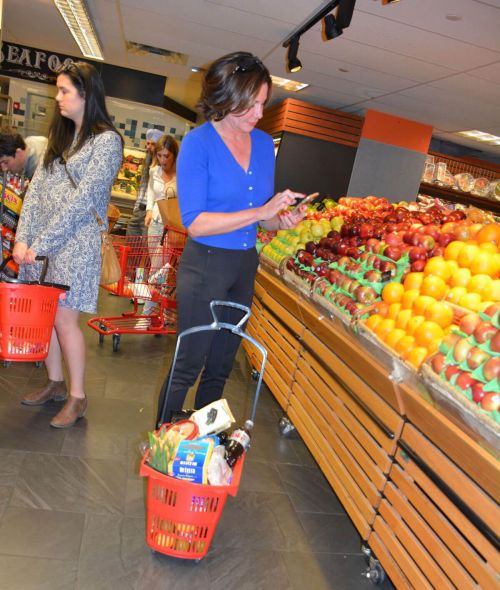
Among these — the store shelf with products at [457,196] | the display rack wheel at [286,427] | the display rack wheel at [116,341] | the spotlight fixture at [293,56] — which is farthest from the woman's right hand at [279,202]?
the store shelf with products at [457,196]

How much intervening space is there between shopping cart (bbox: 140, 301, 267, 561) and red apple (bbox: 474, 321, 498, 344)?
0.78m

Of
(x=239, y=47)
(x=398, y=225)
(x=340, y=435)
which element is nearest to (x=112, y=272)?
(x=340, y=435)

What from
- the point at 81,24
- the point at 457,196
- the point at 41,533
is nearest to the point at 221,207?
the point at 41,533

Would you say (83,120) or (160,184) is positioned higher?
(83,120)

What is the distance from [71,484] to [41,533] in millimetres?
378

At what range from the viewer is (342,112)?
9.13 meters

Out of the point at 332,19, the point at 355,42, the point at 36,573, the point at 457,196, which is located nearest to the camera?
the point at 36,573

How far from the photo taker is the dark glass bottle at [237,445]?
2102 millimetres

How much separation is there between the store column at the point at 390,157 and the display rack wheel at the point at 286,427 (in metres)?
6.24

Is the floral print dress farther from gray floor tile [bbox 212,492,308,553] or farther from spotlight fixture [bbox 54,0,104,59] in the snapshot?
spotlight fixture [bbox 54,0,104,59]

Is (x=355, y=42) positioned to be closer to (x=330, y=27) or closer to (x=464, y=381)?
(x=330, y=27)

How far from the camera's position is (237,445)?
2123mm

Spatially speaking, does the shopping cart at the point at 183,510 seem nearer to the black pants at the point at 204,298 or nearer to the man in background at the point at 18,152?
the black pants at the point at 204,298

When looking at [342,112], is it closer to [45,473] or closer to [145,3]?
[145,3]
